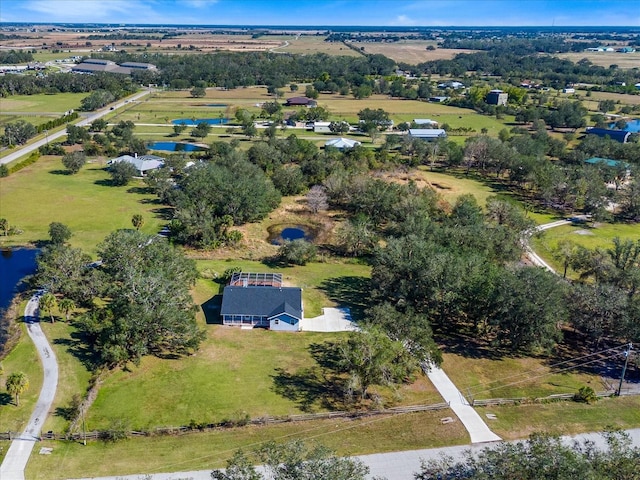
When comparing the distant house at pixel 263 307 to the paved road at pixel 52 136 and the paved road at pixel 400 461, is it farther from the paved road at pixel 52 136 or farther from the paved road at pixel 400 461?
the paved road at pixel 52 136

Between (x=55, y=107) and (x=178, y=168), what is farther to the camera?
(x=55, y=107)

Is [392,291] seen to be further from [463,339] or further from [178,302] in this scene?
[178,302]

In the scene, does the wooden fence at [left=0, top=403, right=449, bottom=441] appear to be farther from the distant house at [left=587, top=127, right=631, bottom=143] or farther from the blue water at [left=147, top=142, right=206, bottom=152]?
the distant house at [left=587, top=127, right=631, bottom=143]

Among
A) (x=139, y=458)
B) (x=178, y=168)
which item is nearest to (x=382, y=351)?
(x=139, y=458)

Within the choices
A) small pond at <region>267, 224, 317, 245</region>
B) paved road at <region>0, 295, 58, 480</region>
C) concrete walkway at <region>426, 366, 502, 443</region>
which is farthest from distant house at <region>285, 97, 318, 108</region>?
concrete walkway at <region>426, 366, 502, 443</region>

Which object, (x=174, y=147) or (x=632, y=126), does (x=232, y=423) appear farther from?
(x=632, y=126)

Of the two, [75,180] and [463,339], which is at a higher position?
[75,180]
